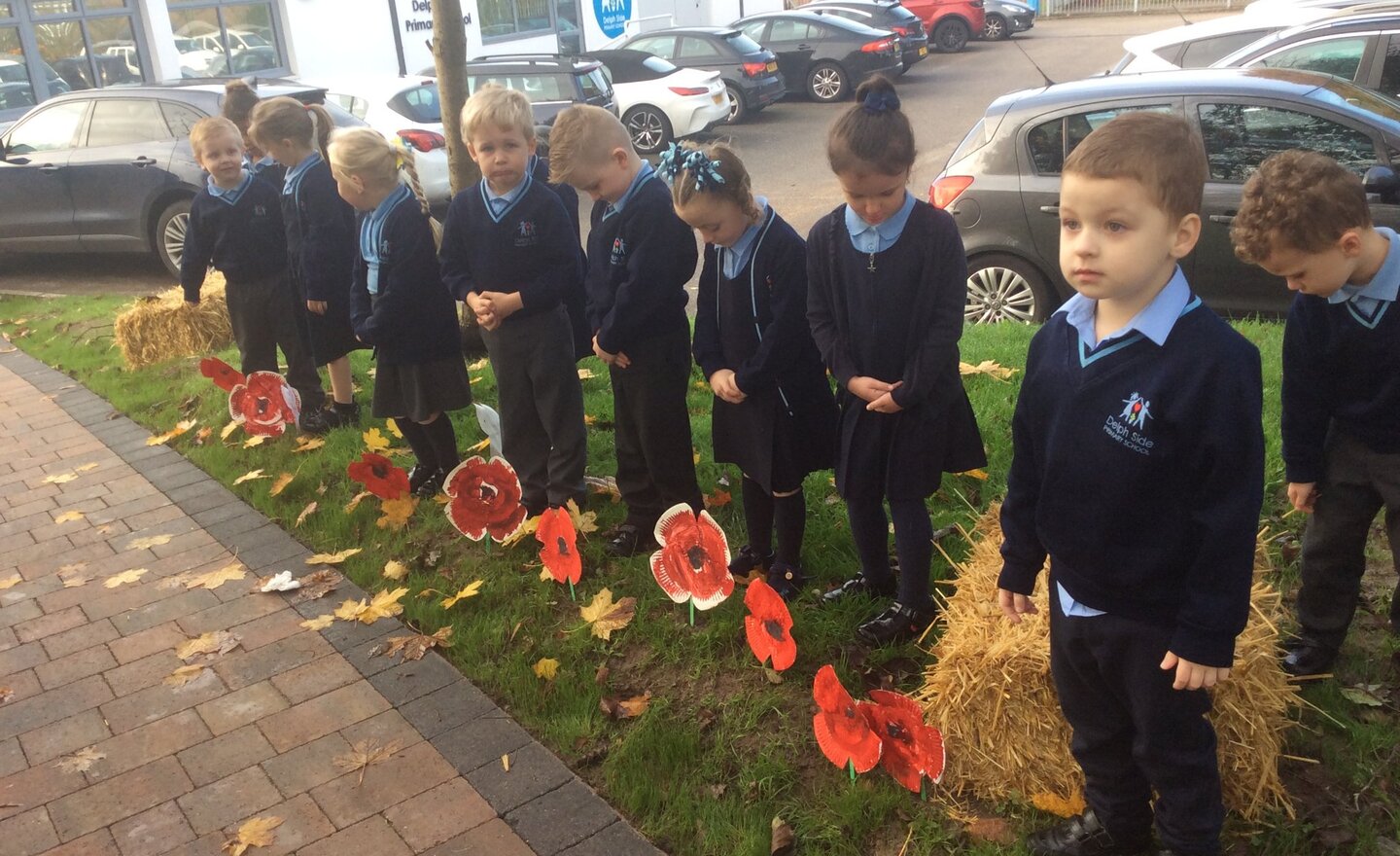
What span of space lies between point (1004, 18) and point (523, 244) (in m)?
29.3

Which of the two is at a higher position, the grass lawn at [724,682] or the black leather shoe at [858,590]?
the black leather shoe at [858,590]

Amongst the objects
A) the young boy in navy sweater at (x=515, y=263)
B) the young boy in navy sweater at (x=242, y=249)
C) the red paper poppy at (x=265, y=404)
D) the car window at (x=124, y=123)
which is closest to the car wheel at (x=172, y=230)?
the car window at (x=124, y=123)

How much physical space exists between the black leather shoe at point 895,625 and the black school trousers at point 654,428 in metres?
0.97

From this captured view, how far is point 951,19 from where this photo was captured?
2867cm

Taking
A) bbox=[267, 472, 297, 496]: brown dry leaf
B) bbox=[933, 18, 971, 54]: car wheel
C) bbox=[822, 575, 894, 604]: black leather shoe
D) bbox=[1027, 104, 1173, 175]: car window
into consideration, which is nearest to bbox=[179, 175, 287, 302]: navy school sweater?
bbox=[267, 472, 297, 496]: brown dry leaf

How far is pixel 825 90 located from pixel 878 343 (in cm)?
1946

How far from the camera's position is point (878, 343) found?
3.13 m

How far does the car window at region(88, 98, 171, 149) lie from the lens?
10.3m

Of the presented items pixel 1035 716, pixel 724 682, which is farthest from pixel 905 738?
pixel 724 682

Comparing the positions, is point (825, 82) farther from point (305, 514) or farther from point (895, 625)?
point (895, 625)

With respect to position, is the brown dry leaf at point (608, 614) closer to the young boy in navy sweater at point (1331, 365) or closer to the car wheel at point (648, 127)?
the young boy in navy sweater at point (1331, 365)

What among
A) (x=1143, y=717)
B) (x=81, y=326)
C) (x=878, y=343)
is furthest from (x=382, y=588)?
(x=81, y=326)

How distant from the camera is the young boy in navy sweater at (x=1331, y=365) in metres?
2.57

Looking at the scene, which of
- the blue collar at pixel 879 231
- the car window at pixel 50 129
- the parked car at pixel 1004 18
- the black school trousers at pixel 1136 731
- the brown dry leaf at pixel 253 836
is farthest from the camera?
the parked car at pixel 1004 18
